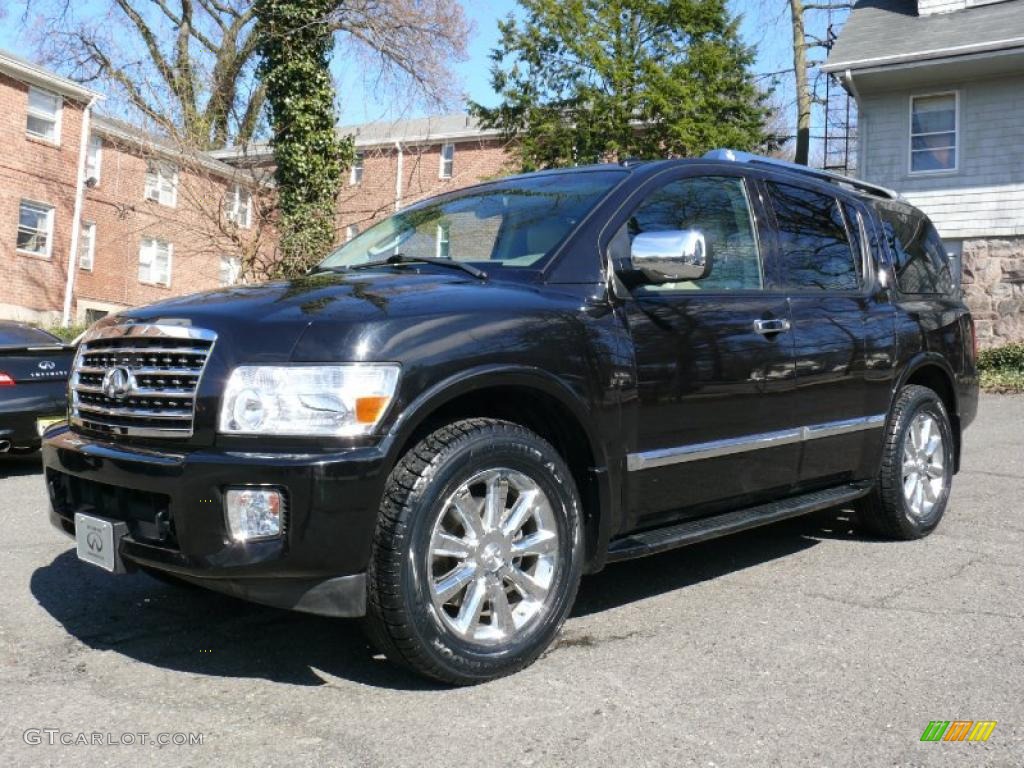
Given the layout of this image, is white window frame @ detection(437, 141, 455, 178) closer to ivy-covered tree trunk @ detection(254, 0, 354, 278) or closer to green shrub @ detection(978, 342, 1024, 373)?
ivy-covered tree trunk @ detection(254, 0, 354, 278)

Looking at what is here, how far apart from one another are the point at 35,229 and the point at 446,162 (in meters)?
12.9

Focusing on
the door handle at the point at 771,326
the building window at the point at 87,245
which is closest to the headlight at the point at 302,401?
the door handle at the point at 771,326

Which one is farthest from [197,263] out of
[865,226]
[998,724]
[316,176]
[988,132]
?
[998,724]

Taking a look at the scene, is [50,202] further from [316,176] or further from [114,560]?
[114,560]

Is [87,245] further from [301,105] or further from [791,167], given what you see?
[791,167]

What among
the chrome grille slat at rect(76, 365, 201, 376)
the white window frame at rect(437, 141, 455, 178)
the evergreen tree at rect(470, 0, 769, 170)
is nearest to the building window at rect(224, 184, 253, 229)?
the evergreen tree at rect(470, 0, 769, 170)

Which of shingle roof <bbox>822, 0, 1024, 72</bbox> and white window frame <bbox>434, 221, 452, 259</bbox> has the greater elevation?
shingle roof <bbox>822, 0, 1024, 72</bbox>

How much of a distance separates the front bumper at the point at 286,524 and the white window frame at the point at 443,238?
1550 mm

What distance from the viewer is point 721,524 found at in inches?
162

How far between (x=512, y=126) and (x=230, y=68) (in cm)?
732

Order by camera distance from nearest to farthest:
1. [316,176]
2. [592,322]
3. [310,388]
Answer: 1. [310,388]
2. [592,322]
3. [316,176]

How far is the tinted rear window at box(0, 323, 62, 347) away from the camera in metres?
7.93

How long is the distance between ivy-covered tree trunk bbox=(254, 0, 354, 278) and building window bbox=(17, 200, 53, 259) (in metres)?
9.23

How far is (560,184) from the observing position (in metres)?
4.38
